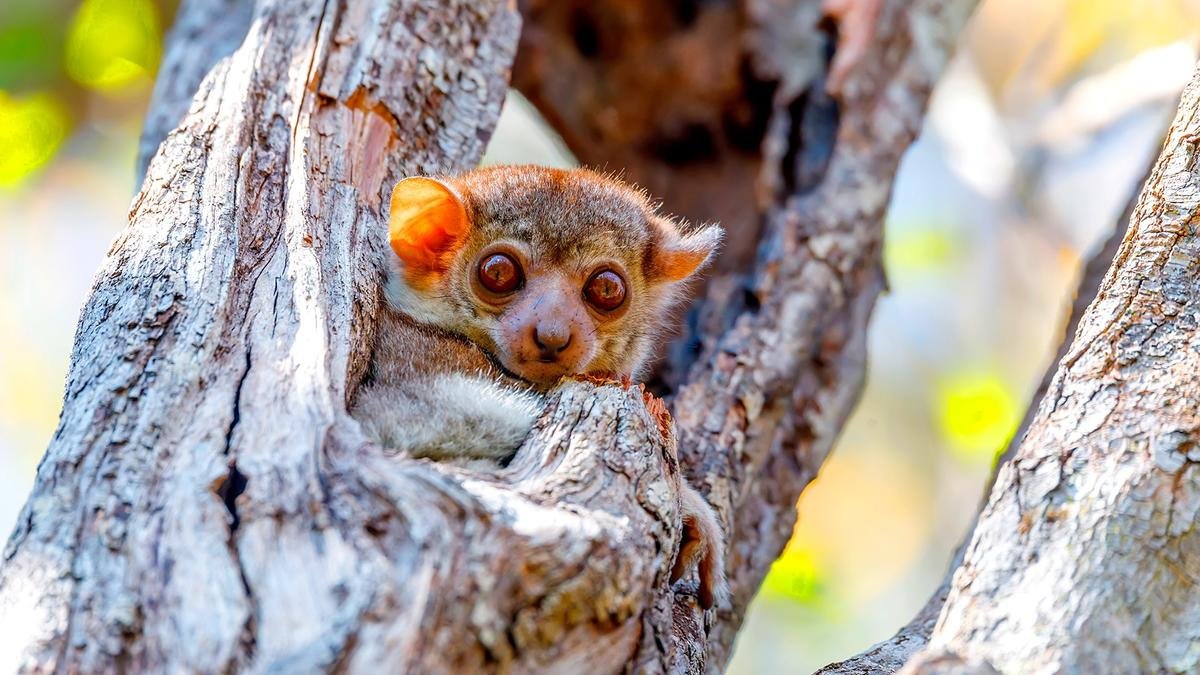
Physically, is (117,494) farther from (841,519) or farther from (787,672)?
(841,519)

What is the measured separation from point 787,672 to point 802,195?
24.7 feet

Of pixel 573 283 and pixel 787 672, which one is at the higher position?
pixel 787 672

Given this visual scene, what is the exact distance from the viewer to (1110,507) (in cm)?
220

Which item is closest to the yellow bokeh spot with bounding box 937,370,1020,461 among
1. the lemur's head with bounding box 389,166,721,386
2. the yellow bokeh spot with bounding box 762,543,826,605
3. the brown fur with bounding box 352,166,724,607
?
the yellow bokeh spot with bounding box 762,543,826,605

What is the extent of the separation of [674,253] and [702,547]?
1.38 meters

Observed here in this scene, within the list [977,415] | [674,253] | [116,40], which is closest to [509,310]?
[674,253]

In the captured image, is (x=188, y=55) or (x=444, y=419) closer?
(x=444, y=419)

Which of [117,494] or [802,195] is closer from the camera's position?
[117,494]

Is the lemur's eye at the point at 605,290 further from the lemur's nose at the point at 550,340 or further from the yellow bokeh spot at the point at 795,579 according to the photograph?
the yellow bokeh spot at the point at 795,579

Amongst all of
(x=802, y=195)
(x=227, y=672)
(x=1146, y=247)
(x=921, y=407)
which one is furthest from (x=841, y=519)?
(x=227, y=672)

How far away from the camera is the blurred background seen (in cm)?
752

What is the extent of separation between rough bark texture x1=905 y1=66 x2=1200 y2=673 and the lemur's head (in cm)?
154

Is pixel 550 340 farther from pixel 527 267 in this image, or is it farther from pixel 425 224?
pixel 425 224

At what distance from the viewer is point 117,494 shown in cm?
230
